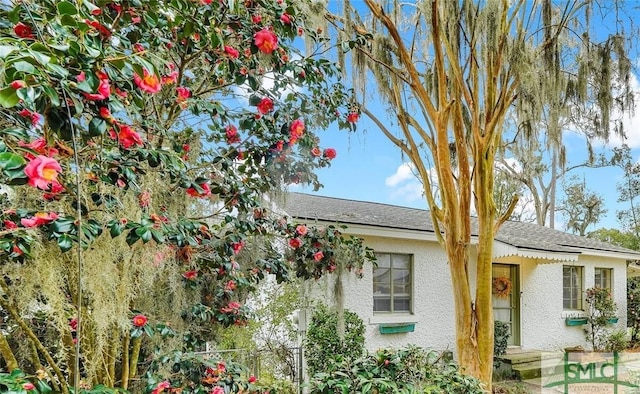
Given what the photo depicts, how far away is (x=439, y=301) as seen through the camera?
9797 millimetres

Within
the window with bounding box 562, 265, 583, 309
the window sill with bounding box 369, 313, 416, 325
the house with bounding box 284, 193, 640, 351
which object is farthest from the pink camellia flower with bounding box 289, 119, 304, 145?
the window with bounding box 562, 265, 583, 309

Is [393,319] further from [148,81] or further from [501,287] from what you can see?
[148,81]

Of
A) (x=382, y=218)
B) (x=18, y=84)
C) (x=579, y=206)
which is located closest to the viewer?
(x=18, y=84)

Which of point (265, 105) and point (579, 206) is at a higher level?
point (579, 206)

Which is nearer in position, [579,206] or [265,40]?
[265,40]

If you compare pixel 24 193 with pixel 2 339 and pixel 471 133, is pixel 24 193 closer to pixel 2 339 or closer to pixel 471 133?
pixel 2 339

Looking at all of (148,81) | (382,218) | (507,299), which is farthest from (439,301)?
(148,81)

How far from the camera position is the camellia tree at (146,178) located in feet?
5.20

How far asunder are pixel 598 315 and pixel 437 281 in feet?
21.8

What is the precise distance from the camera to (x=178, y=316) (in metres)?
3.29

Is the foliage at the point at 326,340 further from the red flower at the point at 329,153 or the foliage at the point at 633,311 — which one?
the foliage at the point at 633,311

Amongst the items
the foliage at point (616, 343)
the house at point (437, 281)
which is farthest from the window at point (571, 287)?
the foliage at point (616, 343)

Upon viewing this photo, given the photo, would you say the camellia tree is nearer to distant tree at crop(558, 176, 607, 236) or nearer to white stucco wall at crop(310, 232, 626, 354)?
white stucco wall at crop(310, 232, 626, 354)
